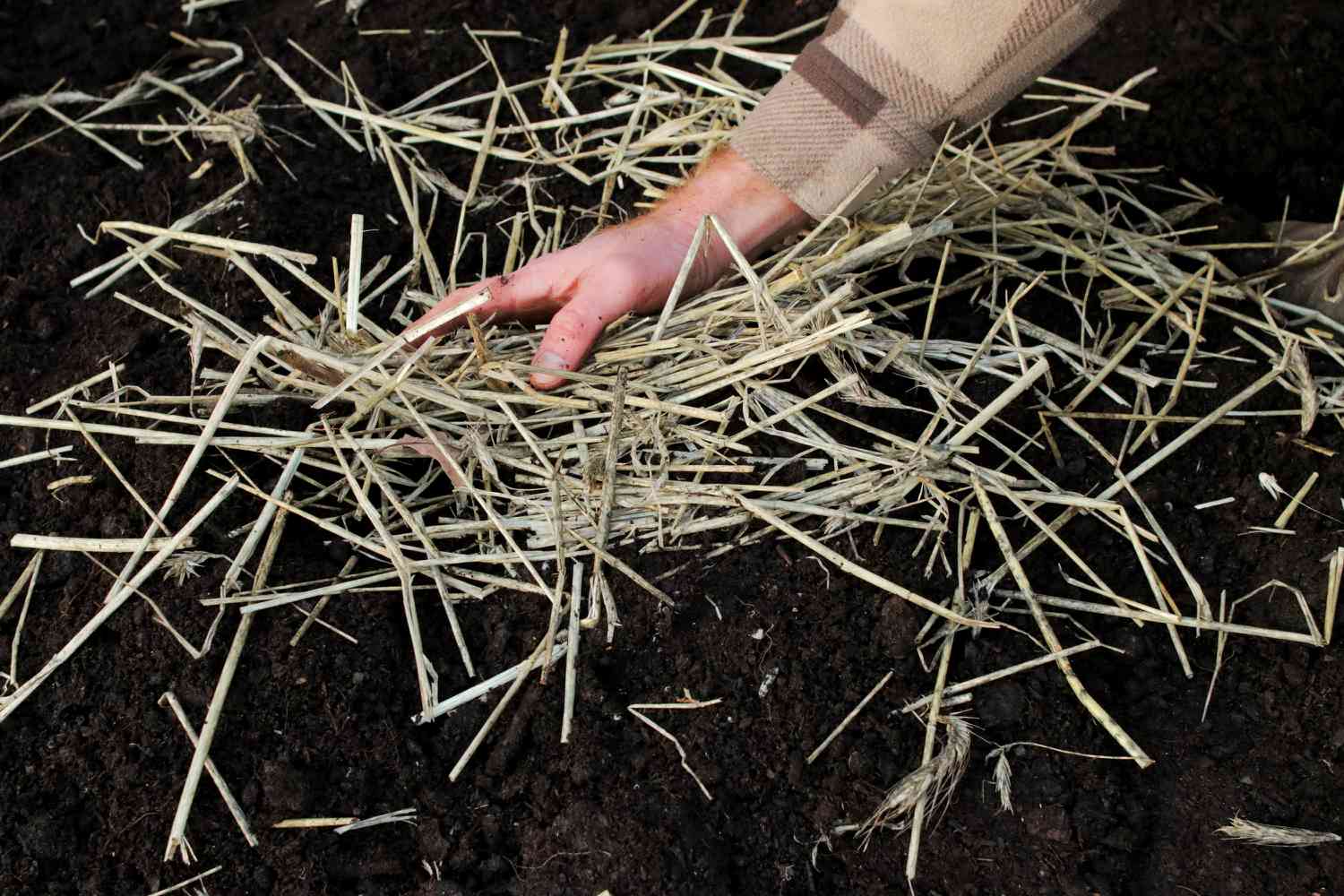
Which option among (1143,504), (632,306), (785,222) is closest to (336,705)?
(632,306)

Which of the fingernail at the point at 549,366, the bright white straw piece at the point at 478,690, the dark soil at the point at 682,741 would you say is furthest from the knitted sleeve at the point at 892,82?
the bright white straw piece at the point at 478,690

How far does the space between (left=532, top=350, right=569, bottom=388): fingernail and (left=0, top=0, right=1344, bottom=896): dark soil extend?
39cm

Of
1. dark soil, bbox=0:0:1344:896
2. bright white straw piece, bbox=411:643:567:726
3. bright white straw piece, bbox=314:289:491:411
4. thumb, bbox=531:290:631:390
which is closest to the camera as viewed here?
dark soil, bbox=0:0:1344:896

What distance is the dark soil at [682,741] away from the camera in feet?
6.19

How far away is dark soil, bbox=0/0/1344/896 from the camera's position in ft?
6.19

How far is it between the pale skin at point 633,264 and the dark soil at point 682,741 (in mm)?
458

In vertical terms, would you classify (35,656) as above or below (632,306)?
below

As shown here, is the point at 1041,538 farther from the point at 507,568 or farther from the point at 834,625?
the point at 507,568

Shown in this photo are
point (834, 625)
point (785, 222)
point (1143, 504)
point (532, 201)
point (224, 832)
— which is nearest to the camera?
point (224, 832)

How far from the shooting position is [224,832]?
1904mm

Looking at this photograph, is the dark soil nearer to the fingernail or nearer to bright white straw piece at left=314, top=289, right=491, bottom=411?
bright white straw piece at left=314, top=289, right=491, bottom=411

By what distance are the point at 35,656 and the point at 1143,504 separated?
6.56 ft

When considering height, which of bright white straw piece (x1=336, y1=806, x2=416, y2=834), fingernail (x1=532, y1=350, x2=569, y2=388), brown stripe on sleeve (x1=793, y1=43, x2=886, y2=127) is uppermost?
brown stripe on sleeve (x1=793, y1=43, x2=886, y2=127)

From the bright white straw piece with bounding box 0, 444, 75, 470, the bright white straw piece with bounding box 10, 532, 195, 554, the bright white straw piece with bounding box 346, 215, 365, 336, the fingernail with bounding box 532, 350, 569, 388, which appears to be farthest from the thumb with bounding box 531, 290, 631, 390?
the bright white straw piece with bounding box 0, 444, 75, 470
